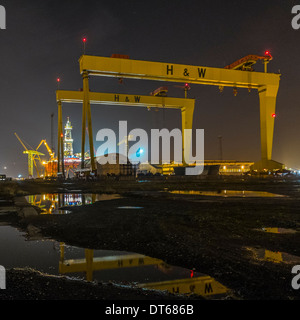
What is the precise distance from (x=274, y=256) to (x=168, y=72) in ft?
69.5

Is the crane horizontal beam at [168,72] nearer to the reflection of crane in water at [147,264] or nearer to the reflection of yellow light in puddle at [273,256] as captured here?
the reflection of crane in water at [147,264]

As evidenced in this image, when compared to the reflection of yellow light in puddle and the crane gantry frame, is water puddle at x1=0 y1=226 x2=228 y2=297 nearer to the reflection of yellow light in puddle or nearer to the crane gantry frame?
the reflection of yellow light in puddle

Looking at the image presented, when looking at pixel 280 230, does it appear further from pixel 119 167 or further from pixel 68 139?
pixel 68 139

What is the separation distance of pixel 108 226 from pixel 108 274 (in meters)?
2.25

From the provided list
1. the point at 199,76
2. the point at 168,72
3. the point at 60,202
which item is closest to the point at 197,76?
the point at 199,76

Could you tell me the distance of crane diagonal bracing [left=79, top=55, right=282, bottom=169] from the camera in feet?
70.6

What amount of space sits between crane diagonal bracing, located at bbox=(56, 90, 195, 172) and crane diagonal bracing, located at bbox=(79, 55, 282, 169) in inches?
164

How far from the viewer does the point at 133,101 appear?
→ 29.6m

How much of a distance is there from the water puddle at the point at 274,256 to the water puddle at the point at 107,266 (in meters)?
0.87

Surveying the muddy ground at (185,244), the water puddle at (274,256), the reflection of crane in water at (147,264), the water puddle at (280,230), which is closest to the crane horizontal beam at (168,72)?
the muddy ground at (185,244)

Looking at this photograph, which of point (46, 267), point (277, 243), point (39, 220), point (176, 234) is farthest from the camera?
point (39, 220)
